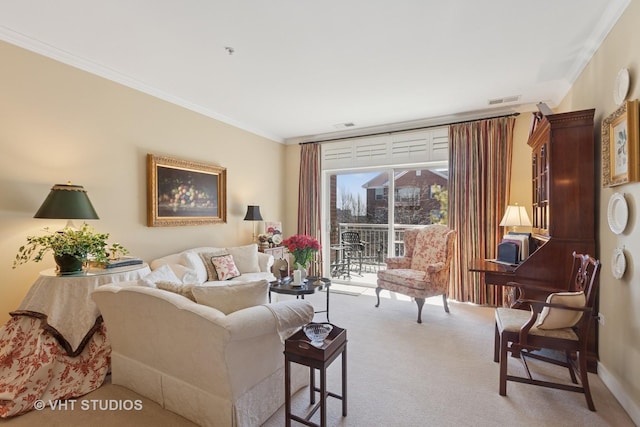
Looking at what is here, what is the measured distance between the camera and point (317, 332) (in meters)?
1.72

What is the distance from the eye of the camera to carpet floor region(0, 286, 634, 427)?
182 centimetres

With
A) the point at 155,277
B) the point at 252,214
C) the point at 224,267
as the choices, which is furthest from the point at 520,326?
the point at 252,214

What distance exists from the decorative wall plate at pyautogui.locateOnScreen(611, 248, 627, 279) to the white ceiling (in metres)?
1.73

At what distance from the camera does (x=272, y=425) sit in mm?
1781

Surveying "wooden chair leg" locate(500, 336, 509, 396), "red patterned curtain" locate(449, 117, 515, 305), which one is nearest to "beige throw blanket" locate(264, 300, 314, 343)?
"wooden chair leg" locate(500, 336, 509, 396)

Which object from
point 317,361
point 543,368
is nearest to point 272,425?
point 317,361

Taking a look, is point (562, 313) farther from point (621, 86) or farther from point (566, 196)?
point (621, 86)

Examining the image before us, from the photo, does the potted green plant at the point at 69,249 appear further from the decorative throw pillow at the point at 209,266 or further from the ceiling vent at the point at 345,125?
the ceiling vent at the point at 345,125

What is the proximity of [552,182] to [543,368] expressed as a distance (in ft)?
5.32

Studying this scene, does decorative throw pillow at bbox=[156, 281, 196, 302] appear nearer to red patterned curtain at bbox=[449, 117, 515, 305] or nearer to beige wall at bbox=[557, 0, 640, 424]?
beige wall at bbox=[557, 0, 640, 424]

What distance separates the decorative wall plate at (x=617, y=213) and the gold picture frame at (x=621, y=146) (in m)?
0.11

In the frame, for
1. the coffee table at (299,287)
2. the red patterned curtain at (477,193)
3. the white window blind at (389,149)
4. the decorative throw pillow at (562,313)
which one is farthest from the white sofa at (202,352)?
the white window blind at (389,149)

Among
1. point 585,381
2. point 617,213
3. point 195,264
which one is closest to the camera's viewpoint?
point 585,381

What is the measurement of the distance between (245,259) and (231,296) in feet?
7.92
